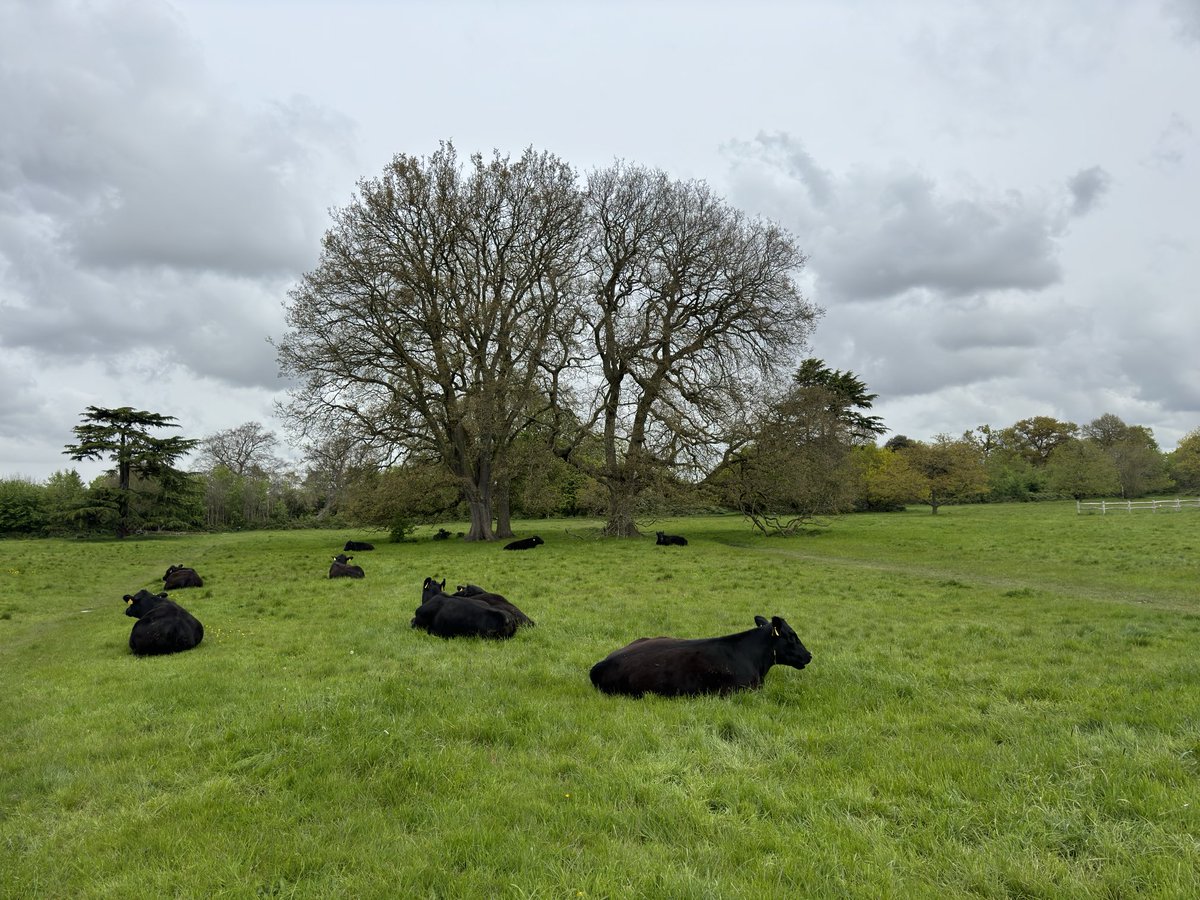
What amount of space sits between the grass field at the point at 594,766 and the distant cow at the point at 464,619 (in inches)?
13.6

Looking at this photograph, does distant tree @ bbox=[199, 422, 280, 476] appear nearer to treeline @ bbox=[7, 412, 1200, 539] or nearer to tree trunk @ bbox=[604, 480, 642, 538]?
treeline @ bbox=[7, 412, 1200, 539]

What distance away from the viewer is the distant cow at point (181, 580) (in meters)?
16.2

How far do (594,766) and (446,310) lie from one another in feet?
91.3

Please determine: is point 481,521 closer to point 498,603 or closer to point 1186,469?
point 498,603

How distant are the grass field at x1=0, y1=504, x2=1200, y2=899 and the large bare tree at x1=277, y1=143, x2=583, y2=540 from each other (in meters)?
18.9

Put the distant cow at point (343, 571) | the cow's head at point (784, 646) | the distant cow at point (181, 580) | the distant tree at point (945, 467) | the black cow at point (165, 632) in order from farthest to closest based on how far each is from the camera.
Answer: the distant tree at point (945, 467) < the distant cow at point (343, 571) < the distant cow at point (181, 580) < the black cow at point (165, 632) < the cow's head at point (784, 646)

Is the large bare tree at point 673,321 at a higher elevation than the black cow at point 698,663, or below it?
higher

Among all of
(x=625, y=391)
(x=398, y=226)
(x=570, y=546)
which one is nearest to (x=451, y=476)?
(x=570, y=546)

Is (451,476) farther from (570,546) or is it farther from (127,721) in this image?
(127,721)

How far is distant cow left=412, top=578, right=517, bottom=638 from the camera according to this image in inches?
369

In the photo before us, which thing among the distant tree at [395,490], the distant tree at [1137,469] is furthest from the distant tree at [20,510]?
the distant tree at [1137,469]

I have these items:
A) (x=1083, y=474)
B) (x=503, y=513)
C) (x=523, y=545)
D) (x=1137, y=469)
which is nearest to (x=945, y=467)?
(x=1083, y=474)

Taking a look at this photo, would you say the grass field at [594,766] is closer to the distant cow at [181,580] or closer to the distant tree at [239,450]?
the distant cow at [181,580]

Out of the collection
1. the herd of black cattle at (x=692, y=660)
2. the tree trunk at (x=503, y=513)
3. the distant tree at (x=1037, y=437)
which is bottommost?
the herd of black cattle at (x=692, y=660)
